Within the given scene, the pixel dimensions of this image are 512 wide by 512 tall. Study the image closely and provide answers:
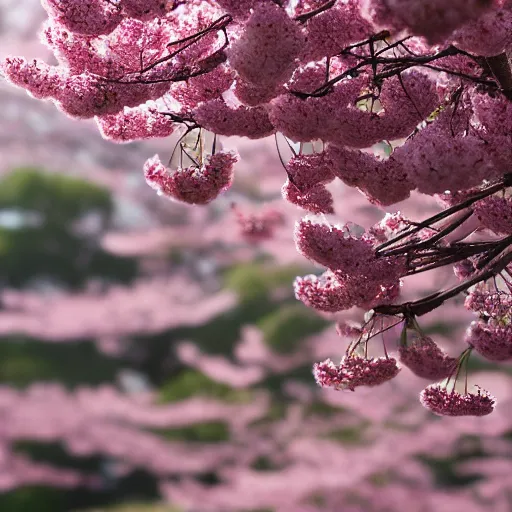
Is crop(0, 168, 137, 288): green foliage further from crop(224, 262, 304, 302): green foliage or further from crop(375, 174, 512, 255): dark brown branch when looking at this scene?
crop(375, 174, 512, 255): dark brown branch

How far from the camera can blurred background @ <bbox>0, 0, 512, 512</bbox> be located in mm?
7246

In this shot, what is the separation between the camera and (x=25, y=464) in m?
7.76

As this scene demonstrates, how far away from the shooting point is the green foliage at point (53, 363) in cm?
812

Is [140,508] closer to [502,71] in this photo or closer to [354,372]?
[354,372]

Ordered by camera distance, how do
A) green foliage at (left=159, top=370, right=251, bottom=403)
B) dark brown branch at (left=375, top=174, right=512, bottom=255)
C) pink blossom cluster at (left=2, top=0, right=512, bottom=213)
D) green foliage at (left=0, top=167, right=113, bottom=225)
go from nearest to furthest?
pink blossom cluster at (left=2, top=0, right=512, bottom=213) → dark brown branch at (left=375, top=174, right=512, bottom=255) → green foliage at (left=159, top=370, right=251, bottom=403) → green foliage at (left=0, top=167, right=113, bottom=225)

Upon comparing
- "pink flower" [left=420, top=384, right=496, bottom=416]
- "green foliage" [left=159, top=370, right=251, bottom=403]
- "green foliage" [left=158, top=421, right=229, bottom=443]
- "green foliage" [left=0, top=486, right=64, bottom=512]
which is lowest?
"pink flower" [left=420, top=384, right=496, bottom=416]

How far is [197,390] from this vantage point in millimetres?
8352

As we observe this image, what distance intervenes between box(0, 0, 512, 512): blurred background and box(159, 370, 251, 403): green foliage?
1.3 inches

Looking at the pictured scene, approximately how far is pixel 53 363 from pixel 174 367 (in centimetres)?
153

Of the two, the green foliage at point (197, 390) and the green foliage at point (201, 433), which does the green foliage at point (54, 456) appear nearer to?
the green foliage at point (201, 433)

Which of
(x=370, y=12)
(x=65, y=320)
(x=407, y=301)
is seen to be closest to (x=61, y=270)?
(x=65, y=320)

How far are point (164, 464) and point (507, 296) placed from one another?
22.0 ft

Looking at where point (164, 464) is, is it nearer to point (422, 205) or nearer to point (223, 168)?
point (422, 205)

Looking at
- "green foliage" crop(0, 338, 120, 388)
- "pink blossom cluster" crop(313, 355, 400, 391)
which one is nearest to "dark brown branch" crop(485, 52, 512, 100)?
"pink blossom cluster" crop(313, 355, 400, 391)
